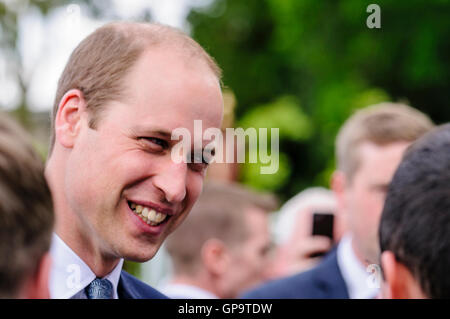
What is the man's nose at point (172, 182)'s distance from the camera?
1562mm

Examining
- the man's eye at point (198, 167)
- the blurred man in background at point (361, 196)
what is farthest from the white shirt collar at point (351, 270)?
the man's eye at point (198, 167)

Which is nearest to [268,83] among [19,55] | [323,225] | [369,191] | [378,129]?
[323,225]

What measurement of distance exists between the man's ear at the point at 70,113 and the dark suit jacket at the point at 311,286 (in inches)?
61.6

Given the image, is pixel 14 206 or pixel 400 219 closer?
pixel 14 206

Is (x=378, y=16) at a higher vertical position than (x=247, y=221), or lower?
higher

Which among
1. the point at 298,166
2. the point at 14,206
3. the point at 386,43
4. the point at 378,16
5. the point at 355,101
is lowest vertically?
the point at 298,166

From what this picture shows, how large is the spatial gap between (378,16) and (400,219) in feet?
2.72

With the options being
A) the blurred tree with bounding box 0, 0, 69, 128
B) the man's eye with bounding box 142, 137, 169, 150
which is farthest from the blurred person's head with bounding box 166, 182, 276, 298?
the man's eye with bounding box 142, 137, 169, 150

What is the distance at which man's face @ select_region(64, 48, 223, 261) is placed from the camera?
5.03 ft

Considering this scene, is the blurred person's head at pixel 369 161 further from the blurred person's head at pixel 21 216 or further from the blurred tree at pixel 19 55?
the blurred person's head at pixel 21 216

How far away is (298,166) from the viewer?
8.70 m

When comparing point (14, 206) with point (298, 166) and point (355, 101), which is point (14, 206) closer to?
point (355, 101)

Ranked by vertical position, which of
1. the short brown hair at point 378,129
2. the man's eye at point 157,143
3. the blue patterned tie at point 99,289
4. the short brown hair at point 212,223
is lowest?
the short brown hair at point 212,223

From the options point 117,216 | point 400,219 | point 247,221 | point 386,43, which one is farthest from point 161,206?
point 386,43
